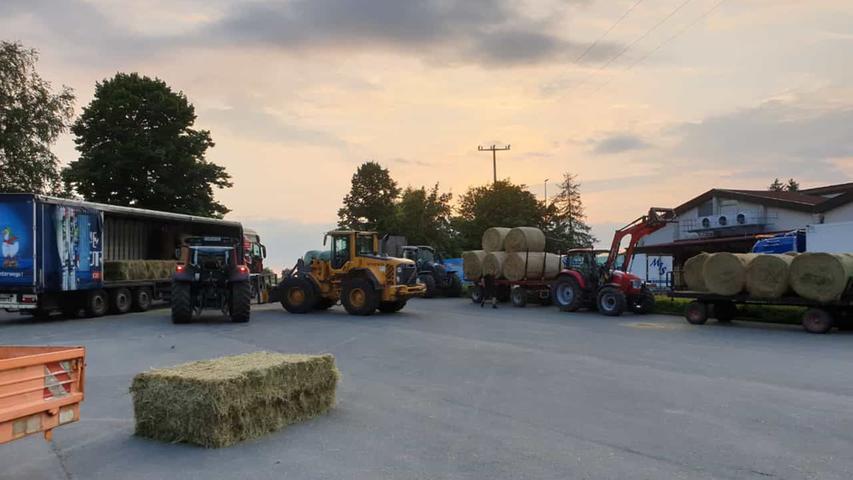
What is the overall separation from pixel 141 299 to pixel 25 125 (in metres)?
16.3

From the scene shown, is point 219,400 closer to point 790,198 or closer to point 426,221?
point 790,198

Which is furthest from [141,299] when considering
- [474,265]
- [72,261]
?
[474,265]

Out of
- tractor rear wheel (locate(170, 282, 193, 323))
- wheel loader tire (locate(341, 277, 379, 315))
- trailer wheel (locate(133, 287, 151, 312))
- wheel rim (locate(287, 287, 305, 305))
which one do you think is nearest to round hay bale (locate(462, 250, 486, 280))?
wheel loader tire (locate(341, 277, 379, 315))

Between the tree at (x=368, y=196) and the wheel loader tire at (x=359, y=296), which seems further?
the tree at (x=368, y=196)

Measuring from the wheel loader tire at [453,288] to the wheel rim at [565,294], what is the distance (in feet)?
29.5

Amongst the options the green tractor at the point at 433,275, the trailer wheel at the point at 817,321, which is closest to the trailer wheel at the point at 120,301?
the green tractor at the point at 433,275

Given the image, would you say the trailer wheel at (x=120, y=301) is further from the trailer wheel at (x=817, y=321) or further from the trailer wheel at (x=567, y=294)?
the trailer wheel at (x=817, y=321)

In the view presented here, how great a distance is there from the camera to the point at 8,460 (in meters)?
5.64

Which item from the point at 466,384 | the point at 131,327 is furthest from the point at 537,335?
the point at 131,327

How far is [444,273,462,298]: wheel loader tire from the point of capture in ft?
104

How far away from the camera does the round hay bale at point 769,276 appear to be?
53.4 ft

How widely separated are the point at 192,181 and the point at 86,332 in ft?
80.7

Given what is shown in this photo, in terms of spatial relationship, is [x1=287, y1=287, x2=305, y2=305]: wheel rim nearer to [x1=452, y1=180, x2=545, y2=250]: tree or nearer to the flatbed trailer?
the flatbed trailer

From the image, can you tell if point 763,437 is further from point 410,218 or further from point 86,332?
point 410,218
